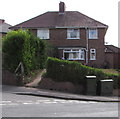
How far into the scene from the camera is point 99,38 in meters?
26.8

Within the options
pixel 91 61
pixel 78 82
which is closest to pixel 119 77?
pixel 78 82

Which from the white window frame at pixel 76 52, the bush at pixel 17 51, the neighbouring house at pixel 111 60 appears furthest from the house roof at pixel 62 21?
the bush at pixel 17 51

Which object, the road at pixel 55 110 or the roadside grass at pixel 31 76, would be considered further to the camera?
the roadside grass at pixel 31 76

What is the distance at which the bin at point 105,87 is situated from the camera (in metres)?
13.7

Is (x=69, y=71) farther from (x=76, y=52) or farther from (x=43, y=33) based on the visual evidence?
(x=43, y=33)

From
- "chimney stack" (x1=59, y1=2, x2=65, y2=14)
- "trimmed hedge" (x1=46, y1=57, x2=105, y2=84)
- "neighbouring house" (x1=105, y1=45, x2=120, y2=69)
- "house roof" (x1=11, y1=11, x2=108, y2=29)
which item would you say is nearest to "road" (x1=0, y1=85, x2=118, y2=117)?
"trimmed hedge" (x1=46, y1=57, x2=105, y2=84)

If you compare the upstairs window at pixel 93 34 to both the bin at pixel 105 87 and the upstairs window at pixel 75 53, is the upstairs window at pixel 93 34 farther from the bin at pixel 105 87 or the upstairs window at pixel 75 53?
the bin at pixel 105 87

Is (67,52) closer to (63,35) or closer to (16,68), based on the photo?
(63,35)

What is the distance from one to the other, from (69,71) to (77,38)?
512 inches

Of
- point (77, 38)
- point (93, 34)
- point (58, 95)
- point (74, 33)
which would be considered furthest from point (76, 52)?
point (58, 95)

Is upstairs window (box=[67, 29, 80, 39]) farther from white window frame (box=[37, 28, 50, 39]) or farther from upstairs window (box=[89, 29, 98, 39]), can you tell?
white window frame (box=[37, 28, 50, 39])

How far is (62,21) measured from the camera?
93.1 ft

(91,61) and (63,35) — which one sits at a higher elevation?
(63,35)

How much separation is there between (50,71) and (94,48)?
43.3ft
